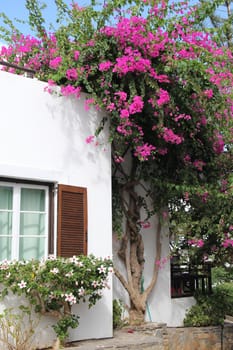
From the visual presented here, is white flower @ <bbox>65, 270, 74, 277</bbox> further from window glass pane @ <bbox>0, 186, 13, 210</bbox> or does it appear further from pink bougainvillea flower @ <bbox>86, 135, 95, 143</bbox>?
pink bougainvillea flower @ <bbox>86, 135, 95, 143</bbox>

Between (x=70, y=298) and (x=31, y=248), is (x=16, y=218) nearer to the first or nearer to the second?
(x=31, y=248)

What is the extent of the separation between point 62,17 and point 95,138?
2.28 m

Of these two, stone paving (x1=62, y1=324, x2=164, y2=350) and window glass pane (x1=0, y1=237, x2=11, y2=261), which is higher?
window glass pane (x1=0, y1=237, x2=11, y2=261)

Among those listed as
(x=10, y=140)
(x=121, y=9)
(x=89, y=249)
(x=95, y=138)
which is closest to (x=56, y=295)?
(x=89, y=249)

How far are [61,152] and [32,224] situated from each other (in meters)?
1.26

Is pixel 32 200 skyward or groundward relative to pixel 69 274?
skyward

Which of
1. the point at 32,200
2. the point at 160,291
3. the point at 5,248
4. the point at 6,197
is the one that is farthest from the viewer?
the point at 160,291

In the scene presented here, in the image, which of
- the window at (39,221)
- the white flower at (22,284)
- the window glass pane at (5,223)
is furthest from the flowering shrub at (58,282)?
the window glass pane at (5,223)

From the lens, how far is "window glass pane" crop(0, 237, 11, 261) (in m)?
7.27

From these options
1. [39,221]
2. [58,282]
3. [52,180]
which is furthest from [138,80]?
[58,282]

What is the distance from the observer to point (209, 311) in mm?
10562

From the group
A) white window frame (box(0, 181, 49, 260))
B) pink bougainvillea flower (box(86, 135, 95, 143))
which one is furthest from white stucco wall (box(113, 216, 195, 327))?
white window frame (box(0, 181, 49, 260))

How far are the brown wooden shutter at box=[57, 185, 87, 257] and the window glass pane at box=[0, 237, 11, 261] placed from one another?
0.75 m

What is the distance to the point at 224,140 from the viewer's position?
407 inches
